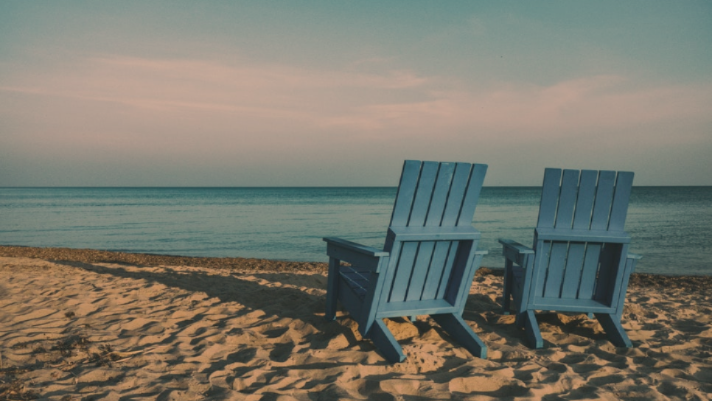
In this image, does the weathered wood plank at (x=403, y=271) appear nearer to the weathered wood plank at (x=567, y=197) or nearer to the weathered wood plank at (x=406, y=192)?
the weathered wood plank at (x=406, y=192)

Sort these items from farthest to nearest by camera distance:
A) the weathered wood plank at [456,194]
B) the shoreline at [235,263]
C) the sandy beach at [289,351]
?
the shoreline at [235,263] → the weathered wood plank at [456,194] → the sandy beach at [289,351]

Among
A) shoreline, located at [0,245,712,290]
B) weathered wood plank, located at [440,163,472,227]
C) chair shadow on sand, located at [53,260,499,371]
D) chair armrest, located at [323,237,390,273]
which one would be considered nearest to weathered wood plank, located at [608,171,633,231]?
weathered wood plank, located at [440,163,472,227]

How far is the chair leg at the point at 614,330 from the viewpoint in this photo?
3223 millimetres

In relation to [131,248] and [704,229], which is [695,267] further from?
[131,248]

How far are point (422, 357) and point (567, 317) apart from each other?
1.86m

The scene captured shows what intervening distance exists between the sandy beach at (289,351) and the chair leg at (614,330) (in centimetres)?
8

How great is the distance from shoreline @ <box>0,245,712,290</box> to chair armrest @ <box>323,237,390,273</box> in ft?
14.3

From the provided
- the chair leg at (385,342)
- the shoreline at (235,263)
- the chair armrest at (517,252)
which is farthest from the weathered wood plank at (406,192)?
the shoreline at (235,263)

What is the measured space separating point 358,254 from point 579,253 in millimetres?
1750

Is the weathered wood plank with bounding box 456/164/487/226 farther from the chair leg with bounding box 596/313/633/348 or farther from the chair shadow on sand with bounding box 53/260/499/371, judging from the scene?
the chair leg with bounding box 596/313/633/348

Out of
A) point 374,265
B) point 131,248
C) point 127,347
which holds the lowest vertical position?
point 131,248

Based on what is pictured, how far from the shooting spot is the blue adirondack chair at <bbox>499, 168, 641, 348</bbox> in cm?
327

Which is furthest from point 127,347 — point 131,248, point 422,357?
point 131,248

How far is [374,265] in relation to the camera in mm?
2816
